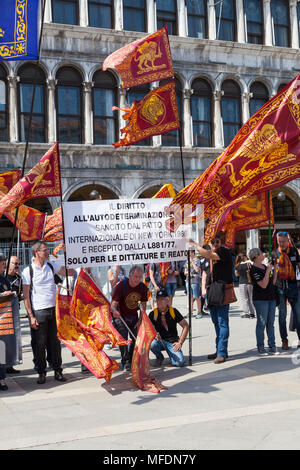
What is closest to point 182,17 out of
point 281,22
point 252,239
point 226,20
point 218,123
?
point 226,20

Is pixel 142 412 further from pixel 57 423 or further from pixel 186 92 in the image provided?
pixel 186 92

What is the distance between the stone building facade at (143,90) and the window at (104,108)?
4cm

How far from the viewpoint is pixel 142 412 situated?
19.5 ft

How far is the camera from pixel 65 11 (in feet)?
77.2

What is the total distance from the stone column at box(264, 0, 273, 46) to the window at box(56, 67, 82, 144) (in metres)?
9.31

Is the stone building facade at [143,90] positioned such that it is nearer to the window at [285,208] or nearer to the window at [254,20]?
the window at [254,20]

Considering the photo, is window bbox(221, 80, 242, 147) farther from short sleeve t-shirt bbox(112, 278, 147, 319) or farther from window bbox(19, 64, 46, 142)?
short sleeve t-shirt bbox(112, 278, 147, 319)

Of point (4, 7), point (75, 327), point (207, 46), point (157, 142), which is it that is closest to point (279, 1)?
point (207, 46)

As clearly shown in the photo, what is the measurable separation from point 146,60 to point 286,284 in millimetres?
4088

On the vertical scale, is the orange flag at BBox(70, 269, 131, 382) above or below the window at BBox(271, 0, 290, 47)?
below

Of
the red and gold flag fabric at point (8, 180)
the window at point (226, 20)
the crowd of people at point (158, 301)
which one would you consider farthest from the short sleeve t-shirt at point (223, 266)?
the window at point (226, 20)

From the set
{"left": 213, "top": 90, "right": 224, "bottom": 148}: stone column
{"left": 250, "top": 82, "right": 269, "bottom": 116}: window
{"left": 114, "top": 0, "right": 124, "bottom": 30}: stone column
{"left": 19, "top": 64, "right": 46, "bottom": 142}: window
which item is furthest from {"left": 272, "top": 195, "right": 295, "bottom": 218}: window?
{"left": 19, "top": 64, "right": 46, "bottom": 142}: window

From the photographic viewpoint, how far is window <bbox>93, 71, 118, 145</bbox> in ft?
78.9
